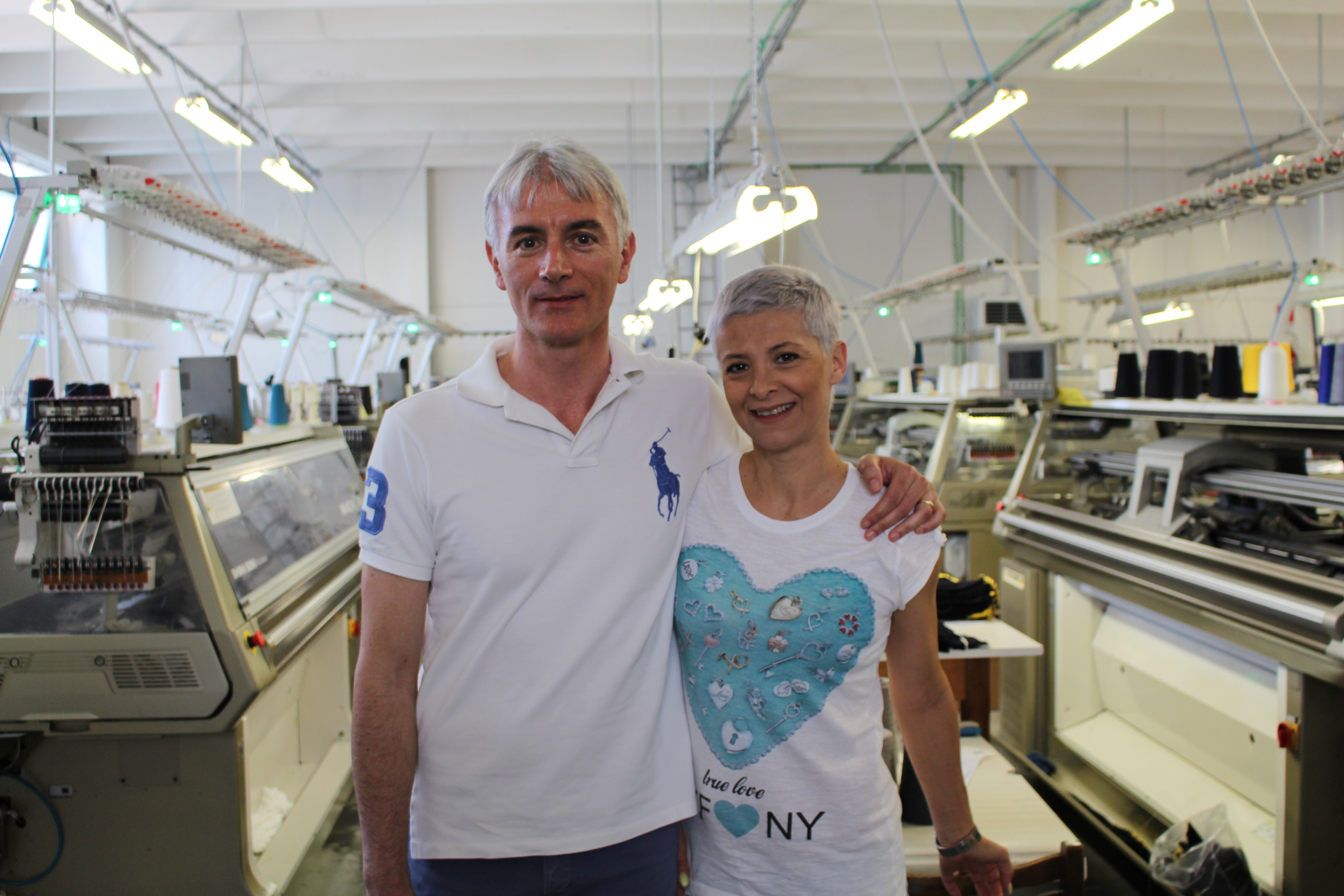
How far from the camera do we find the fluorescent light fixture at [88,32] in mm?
3512

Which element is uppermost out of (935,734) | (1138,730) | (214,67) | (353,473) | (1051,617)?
(214,67)

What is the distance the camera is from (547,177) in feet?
4.04

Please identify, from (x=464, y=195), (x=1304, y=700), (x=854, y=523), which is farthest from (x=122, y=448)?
(x=464, y=195)

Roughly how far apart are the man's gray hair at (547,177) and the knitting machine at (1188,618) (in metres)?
2.00

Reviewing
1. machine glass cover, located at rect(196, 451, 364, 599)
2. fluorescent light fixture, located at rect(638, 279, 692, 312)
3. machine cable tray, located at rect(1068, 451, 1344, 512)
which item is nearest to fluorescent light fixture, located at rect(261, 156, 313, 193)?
fluorescent light fixture, located at rect(638, 279, 692, 312)

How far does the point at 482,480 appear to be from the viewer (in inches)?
48.6

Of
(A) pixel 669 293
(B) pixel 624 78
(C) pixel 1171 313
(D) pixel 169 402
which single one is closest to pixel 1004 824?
(D) pixel 169 402

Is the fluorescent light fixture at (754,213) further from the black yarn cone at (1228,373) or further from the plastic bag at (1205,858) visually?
the plastic bag at (1205,858)

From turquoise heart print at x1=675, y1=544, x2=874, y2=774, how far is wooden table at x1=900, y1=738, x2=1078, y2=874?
29.3 inches

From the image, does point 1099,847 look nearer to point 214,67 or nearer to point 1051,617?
point 1051,617

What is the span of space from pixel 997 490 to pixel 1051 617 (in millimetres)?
1203

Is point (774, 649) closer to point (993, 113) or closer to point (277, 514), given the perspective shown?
point (277, 514)

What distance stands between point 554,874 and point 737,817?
11.6 inches

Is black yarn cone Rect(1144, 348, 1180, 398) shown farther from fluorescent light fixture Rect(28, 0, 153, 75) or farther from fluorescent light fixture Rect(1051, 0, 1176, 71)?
fluorescent light fixture Rect(28, 0, 153, 75)
